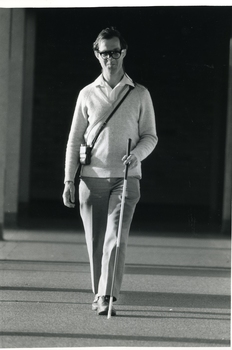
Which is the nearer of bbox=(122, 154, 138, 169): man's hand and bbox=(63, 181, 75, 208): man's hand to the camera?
bbox=(122, 154, 138, 169): man's hand

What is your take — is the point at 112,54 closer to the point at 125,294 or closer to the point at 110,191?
the point at 110,191

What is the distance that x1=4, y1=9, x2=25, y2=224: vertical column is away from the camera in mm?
7145

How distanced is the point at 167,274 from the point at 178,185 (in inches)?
244

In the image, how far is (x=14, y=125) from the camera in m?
9.13

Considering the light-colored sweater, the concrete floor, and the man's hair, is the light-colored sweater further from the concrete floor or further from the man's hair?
the concrete floor

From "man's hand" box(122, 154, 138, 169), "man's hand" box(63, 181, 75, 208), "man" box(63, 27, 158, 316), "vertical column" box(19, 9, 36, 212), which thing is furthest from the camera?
"vertical column" box(19, 9, 36, 212)

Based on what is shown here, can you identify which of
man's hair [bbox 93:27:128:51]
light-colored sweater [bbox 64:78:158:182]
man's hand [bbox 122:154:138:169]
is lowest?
man's hand [bbox 122:154:138:169]

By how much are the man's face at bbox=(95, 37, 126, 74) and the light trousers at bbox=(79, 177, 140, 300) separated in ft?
2.37

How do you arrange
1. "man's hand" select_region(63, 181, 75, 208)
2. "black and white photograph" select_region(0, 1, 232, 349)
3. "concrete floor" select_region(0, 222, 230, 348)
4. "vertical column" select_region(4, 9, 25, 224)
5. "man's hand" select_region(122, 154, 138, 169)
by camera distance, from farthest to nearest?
"vertical column" select_region(4, 9, 25, 224) < "man's hand" select_region(63, 181, 75, 208) < "man's hand" select_region(122, 154, 138, 169) < "black and white photograph" select_region(0, 1, 232, 349) < "concrete floor" select_region(0, 222, 230, 348)

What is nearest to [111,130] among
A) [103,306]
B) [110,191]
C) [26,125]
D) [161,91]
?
[110,191]

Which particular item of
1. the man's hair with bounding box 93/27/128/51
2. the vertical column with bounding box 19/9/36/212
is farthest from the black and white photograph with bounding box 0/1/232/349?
the vertical column with bounding box 19/9/36/212

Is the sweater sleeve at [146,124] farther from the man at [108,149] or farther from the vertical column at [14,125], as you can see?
the vertical column at [14,125]
